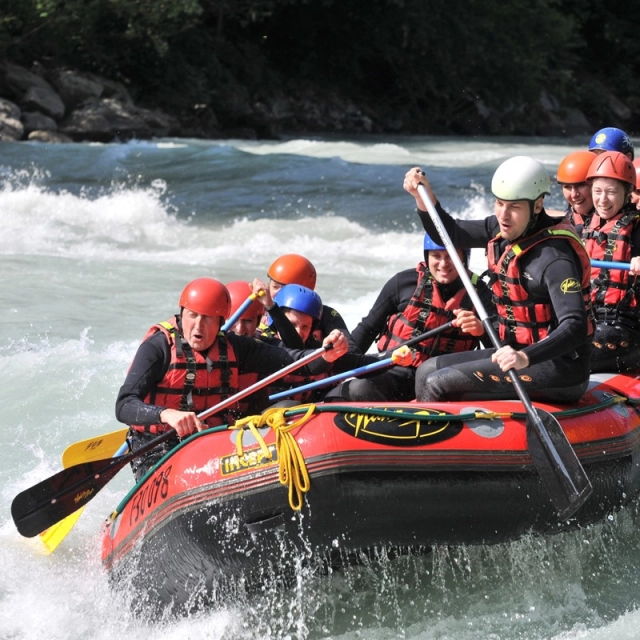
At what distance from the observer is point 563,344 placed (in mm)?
3723

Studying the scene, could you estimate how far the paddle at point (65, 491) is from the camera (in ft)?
13.8

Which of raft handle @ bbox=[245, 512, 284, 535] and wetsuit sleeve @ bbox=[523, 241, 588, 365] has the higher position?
wetsuit sleeve @ bbox=[523, 241, 588, 365]

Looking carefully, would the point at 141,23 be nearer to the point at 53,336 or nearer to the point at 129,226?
the point at 129,226

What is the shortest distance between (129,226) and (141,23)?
9.77 meters

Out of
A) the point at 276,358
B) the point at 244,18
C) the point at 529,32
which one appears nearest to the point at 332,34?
the point at 244,18

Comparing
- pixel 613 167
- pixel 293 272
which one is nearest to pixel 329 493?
pixel 293 272

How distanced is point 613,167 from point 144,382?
218cm

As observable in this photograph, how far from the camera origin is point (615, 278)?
4.84 metres

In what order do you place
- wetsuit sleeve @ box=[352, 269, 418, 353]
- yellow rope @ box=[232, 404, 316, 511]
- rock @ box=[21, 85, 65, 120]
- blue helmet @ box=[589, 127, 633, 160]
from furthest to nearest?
rock @ box=[21, 85, 65, 120] < blue helmet @ box=[589, 127, 633, 160] < wetsuit sleeve @ box=[352, 269, 418, 353] < yellow rope @ box=[232, 404, 316, 511]

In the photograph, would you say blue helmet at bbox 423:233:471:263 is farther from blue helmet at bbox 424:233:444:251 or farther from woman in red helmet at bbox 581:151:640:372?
woman in red helmet at bbox 581:151:640:372

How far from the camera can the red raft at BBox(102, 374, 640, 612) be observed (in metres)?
3.61

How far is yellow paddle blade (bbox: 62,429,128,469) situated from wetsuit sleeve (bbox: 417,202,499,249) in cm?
161

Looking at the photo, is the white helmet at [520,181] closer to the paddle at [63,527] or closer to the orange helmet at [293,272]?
the orange helmet at [293,272]

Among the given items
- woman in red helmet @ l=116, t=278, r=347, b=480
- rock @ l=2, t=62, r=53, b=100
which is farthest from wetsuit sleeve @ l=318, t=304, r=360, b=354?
rock @ l=2, t=62, r=53, b=100
